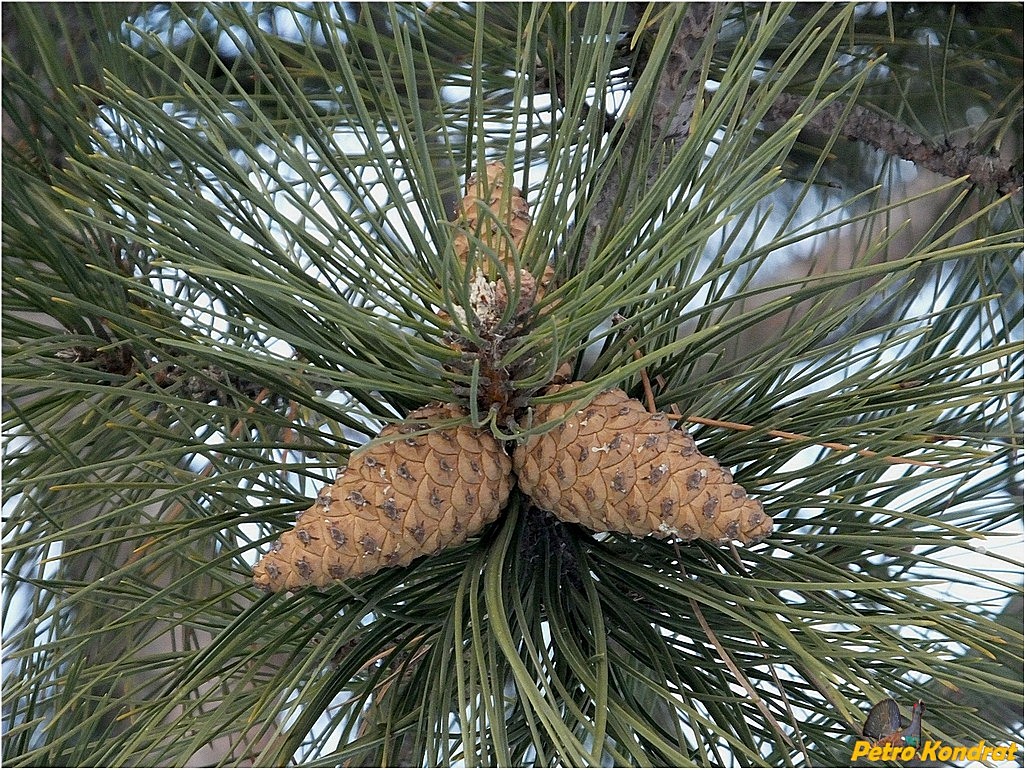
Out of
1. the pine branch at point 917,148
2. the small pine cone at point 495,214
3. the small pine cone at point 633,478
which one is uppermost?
the pine branch at point 917,148

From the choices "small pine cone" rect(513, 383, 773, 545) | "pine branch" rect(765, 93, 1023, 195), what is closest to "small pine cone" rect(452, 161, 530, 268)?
"small pine cone" rect(513, 383, 773, 545)

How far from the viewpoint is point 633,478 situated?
235 millimetres

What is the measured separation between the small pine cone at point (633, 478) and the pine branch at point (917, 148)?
202 mm

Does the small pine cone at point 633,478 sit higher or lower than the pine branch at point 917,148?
lower

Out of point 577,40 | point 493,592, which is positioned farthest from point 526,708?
point 577,40

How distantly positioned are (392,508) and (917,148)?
0.28 meters

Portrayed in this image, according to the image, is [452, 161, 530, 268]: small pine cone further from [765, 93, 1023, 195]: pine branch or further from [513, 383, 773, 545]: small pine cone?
[765, 93, 1023, 195]: pine branch

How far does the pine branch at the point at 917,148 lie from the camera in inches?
15.0

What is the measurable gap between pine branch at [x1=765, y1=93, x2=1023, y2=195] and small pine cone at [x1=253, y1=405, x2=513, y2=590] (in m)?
0.23

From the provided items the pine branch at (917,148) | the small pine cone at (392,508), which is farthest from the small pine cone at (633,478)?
the pine branch at (917,148)

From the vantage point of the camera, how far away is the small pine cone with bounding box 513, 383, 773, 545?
23 cm

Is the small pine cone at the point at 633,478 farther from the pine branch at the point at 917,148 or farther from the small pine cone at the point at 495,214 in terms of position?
the pine branch at the point at 917,148

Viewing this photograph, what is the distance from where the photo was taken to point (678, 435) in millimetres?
241

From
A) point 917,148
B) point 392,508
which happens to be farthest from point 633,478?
point 917,148
